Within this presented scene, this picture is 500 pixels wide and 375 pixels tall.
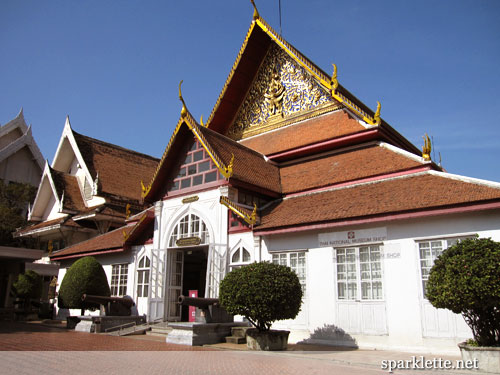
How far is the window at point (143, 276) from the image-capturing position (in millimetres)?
18016

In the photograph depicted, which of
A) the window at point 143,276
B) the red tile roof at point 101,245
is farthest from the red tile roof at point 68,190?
the window at point 143,276

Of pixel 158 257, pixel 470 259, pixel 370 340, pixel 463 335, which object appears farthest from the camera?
pixel 158 257

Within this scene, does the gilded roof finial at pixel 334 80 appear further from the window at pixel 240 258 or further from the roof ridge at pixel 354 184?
the window at pixel 240 258

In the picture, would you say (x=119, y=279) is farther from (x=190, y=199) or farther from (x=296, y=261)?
(x=296, y=261)

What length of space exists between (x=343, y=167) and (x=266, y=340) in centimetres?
721

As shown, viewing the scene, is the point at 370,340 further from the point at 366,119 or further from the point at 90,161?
the point at 90,161

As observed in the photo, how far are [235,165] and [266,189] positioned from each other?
139 cm

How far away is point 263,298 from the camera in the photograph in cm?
1101

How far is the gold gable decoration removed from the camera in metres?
19.3

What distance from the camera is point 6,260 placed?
28.2 m

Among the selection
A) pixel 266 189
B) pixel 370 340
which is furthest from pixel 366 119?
pixel 370 340

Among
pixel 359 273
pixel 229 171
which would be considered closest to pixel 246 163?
pixel 229 171

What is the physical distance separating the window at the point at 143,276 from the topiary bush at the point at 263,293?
7.13 meters

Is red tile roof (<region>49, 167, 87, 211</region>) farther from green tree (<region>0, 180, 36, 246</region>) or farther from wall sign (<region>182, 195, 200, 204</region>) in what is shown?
wall sign (<region>182, 195, 200, 204</region>)
